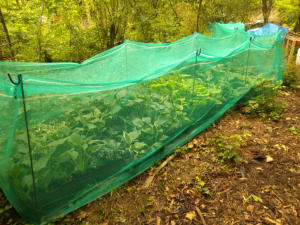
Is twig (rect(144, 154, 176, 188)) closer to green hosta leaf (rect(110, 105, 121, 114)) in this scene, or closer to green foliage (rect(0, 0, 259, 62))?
green hosta leaf (rect(110, 105, 121, 114))

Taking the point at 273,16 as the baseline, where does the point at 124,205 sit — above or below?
below

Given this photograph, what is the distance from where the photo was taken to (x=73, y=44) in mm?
6352

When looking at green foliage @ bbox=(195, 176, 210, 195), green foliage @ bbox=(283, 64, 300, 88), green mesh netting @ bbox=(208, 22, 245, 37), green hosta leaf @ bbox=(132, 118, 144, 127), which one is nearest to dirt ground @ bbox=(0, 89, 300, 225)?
green foliage @ bbox=(195, 176, 210, 195)

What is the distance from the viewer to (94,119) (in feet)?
7.25

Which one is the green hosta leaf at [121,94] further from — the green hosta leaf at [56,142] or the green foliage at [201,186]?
the green foliage at [201,186]

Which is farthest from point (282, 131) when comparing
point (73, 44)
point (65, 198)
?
point (73, 44)

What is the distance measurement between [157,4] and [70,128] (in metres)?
8.14

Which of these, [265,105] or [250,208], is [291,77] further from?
[250,208]

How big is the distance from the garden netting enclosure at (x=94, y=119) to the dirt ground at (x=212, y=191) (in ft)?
0.70

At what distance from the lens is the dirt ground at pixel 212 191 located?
2.10m

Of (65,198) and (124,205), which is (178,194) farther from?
(65,198)

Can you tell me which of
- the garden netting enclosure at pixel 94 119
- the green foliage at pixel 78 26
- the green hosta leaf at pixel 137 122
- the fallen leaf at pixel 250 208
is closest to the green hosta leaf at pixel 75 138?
the garden netting enclosure at pixel 94 119

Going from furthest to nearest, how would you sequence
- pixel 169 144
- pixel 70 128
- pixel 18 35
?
pixel 18 35
pixel 169 144
pixel 70 128

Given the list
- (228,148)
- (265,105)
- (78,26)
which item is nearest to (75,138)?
(228,148)
